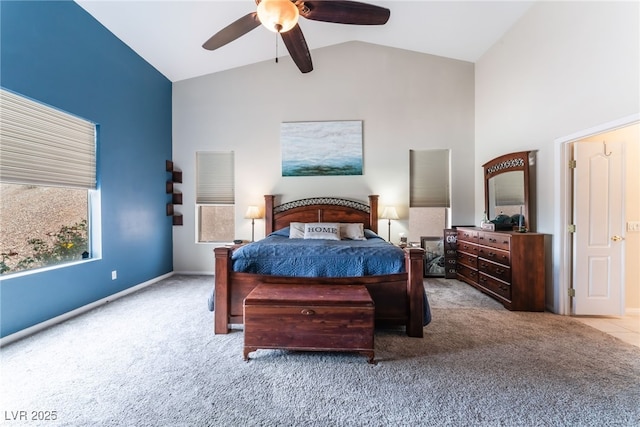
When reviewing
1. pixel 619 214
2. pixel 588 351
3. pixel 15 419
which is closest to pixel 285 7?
pixel 15 419

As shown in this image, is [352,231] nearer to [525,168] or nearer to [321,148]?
[321,148]

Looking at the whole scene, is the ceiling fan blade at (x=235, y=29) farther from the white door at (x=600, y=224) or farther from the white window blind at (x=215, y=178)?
the white door at (x=600, y=224)

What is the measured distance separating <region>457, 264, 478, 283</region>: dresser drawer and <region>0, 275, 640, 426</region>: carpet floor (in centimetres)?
111

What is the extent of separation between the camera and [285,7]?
1.94 metres

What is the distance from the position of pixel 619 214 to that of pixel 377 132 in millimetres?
3298

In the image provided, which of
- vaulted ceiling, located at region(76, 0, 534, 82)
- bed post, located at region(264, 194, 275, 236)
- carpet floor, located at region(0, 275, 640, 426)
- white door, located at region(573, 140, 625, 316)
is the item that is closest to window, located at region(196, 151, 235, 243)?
bed post, located at region(264, 194, 275, 236)

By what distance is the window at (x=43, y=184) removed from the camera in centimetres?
241

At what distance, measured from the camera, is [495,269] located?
335 cm

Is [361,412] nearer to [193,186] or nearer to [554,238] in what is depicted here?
[554,238]

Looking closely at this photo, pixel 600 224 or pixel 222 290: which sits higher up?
pixel 600 224

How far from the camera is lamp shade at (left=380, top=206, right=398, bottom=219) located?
4363 millimetres

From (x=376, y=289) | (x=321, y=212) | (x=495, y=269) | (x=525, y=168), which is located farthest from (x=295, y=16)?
(x=495, y=269)

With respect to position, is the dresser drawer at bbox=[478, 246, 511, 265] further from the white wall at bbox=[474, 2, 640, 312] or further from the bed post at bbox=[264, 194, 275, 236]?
the bed post at bbox=[264, 194, 275, 236]

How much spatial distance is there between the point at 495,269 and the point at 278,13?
3786mm
